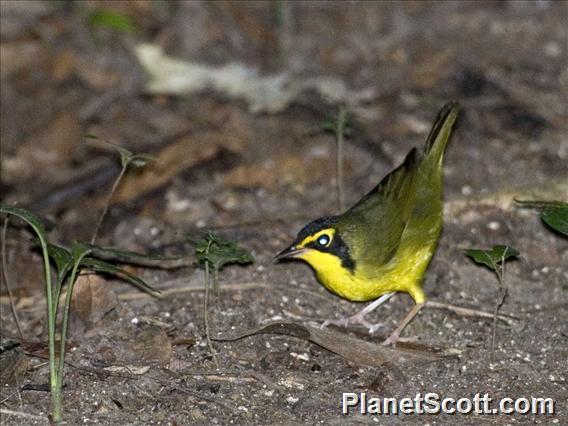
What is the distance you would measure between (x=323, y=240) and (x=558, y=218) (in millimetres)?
1319

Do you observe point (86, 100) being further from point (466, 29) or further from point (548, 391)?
point (548, 391)

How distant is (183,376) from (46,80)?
4487mm

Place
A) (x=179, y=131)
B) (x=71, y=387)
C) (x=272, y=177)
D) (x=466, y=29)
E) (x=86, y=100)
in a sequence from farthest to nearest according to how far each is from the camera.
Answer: (x=466, y=29) → (x=86, y=100) → (x=179, y=131) → (x=272, y=177) → (x=71, y=387)

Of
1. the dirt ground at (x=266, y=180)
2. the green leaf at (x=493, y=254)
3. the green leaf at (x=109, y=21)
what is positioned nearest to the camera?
the green leaf at (x=493, y=254)

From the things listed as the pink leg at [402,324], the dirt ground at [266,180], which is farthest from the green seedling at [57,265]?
the pink leg at [402,324]

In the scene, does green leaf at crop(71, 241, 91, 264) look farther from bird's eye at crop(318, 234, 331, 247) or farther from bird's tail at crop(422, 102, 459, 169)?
bird's tail at crop(422, 102, 459, 169)

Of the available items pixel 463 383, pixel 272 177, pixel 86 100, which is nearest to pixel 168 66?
pixel 86 100

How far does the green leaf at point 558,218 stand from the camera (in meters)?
5.23

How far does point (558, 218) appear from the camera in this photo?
5258mm

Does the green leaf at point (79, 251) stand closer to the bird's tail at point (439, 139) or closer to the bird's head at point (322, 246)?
the bird's head at point (322, 246)

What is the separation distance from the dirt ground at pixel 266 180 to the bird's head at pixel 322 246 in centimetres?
40

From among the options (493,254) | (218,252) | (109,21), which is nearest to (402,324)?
(493,254)

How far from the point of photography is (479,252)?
5.26 m

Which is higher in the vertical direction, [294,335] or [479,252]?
[479,252]
